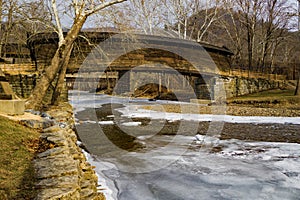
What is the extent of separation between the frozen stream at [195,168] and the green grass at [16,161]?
4.59 feet

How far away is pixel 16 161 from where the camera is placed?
3826mm

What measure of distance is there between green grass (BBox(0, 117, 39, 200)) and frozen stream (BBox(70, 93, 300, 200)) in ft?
4.59

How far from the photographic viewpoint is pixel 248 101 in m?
21.3

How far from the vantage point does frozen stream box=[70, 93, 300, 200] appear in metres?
4.54

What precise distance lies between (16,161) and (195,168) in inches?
145

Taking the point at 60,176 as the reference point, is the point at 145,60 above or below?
above

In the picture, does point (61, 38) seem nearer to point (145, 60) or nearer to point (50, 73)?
point (50, 73)

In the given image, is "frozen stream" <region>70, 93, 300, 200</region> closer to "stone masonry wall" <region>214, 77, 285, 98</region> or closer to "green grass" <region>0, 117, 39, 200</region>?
"green grass" <region>0, 117, 39, 200</region>

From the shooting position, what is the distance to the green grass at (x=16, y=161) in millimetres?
2900

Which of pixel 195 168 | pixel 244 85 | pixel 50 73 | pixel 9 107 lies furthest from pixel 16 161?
pixel 244 85

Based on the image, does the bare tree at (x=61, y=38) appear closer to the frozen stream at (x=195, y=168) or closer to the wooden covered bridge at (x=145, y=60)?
the frozen stream at (x=195, y=168)

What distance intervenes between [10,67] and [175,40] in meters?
15.3

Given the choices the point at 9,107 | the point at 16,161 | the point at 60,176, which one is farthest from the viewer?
the point at 9,107

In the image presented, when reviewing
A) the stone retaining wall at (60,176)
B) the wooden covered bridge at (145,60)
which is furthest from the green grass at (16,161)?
the wooden covered bridge at (145,60)
